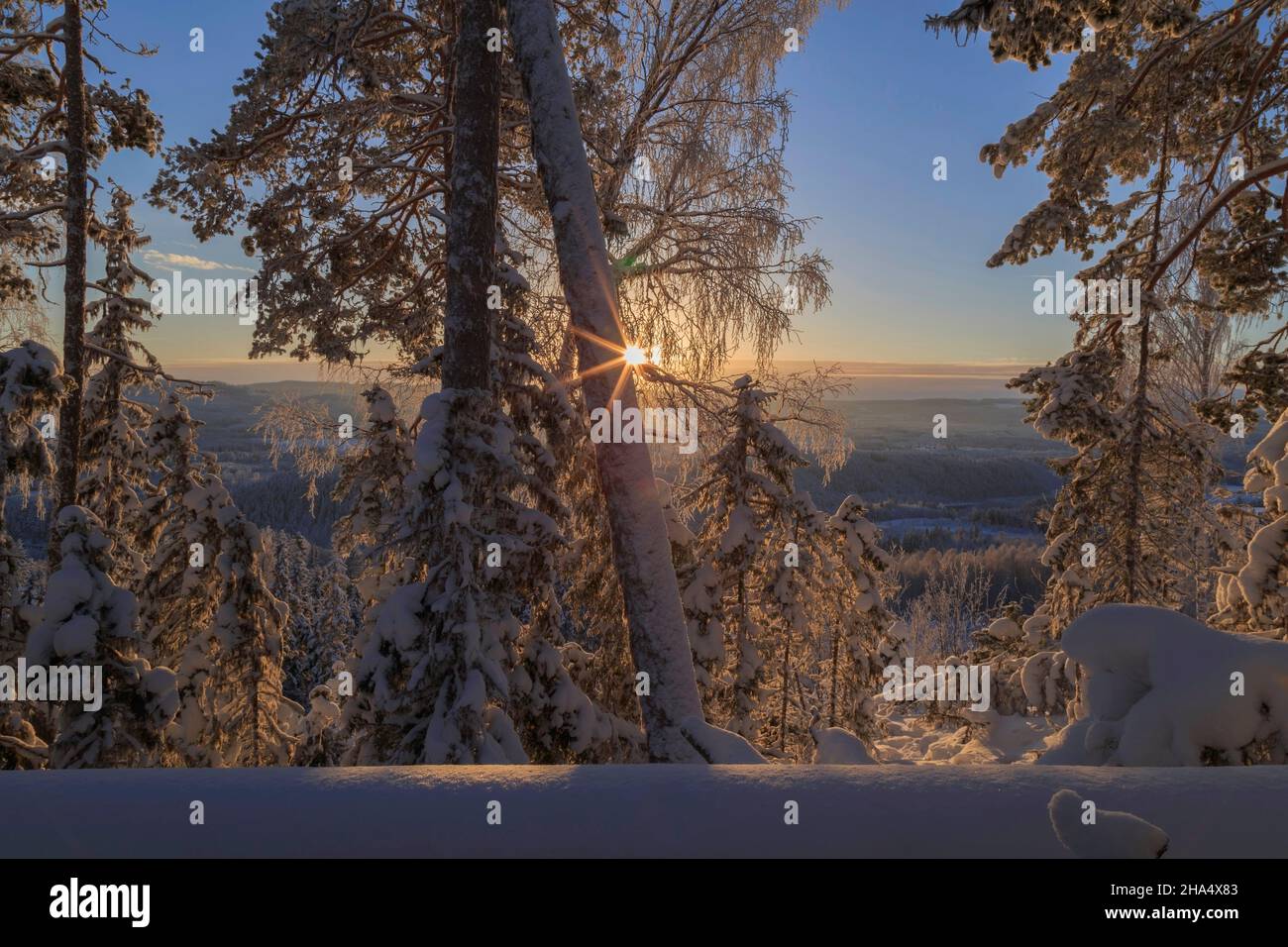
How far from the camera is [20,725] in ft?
26.3

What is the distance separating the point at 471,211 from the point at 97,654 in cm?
579

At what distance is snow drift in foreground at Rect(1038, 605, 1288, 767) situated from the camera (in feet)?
10.5

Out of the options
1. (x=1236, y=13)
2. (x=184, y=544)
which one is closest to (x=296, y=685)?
(x=184, y=544)

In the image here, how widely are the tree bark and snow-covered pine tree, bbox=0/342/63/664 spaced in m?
5.59

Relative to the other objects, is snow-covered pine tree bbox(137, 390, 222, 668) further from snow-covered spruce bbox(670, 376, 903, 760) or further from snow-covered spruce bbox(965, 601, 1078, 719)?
snow-covered spruce bbox(965, 601, 1078, 719)

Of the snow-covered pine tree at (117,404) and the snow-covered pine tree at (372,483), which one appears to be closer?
the snow-covered pine tree at (372,483)

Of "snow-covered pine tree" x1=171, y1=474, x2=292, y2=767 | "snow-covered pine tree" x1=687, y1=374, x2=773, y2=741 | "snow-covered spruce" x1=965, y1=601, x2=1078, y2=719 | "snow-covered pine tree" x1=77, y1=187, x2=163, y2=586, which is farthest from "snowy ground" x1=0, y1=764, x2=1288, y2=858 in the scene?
"snow-covered pine tree" x1=77, y1=187, x2=163, y2=586

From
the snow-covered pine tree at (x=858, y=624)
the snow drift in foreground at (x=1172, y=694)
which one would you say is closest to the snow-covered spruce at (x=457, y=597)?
the snow drift in foreground at (x=1172, y=694)

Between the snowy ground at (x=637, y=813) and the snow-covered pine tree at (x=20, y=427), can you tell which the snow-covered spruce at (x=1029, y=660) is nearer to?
the snowy ground at (x=637, y=813)

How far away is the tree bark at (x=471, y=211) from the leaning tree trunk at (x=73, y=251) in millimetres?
6311

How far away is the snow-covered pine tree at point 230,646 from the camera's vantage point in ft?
31.3

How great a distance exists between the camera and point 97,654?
6336mm
